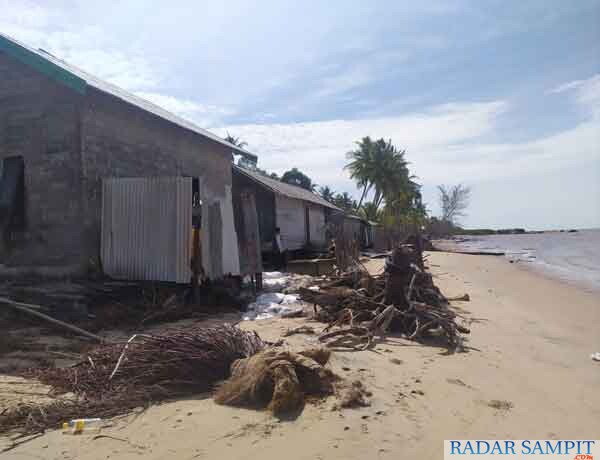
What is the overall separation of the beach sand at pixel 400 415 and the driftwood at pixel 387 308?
32 centimetres

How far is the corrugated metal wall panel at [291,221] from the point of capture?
15914 millimetres

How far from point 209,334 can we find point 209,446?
1293mm

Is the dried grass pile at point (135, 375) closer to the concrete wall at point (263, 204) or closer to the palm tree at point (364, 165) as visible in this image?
the concrete wall at point (263, 204)

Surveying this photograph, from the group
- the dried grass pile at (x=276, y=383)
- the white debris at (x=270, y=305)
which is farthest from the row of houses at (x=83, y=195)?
the dried grass pile at (x=276, y=383)

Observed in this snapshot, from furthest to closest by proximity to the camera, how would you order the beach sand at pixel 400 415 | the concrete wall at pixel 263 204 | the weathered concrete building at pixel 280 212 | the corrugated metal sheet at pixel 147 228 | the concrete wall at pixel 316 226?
1. the concrete wall at pixel 316 226
2. the concrete wall at pixel 263 204
3. the weathered concrete building at pixel 280 212
4. the corrugated metal sheet at pixel 147 228
5. the beach sand at pixel 400 415

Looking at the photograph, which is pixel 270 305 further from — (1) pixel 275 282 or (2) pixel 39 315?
(2) pixel 39 315

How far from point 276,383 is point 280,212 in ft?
43.8

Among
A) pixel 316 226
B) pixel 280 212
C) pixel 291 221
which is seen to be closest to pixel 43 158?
pixel 280 212

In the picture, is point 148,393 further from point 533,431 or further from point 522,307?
point 522,307

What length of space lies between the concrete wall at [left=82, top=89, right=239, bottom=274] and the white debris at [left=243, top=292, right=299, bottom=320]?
87 cm

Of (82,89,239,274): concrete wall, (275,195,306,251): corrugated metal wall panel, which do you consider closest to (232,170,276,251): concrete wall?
(275,195,306,251): corrugated metal wall panel

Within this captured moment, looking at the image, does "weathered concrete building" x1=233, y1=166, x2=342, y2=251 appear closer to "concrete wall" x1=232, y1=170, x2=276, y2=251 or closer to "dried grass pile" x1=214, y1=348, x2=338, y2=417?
"concrete wall" x1=232, y1=170, x2=276, y2=251

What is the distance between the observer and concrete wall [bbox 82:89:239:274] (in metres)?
6.48

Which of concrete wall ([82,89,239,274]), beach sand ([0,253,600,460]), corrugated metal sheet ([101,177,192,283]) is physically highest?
concrete wall ([82,89,239,274])
